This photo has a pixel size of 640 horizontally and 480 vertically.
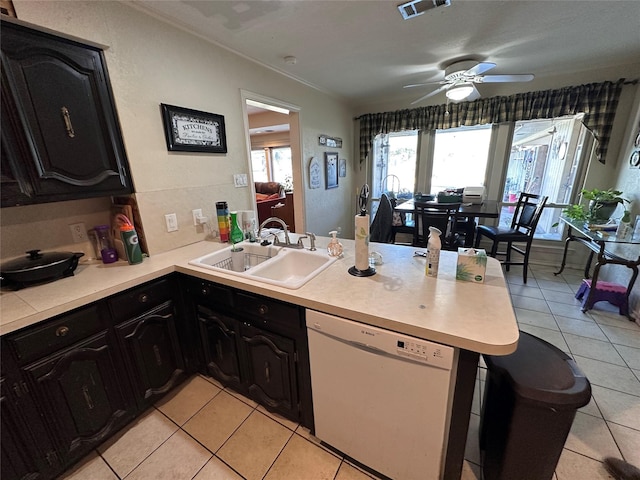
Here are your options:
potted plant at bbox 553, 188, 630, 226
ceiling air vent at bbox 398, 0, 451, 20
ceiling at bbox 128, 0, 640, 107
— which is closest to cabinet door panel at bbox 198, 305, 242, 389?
ceiling at bbox 128, 0, 640, 107

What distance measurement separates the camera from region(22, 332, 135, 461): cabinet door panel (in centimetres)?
111

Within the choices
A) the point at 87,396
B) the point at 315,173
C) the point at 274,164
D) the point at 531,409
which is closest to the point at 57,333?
the point at 87,396

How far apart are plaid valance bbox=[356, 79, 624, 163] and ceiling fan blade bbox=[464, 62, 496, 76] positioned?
1.18m

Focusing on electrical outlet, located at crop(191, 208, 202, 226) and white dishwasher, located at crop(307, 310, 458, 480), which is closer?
white dishwasher, located at crop(307, 310, 458, 480)

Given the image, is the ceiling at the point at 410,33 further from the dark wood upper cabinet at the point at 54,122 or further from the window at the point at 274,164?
the window at the point at 274,164

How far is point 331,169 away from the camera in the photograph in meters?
3.74

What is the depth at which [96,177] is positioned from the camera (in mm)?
1394

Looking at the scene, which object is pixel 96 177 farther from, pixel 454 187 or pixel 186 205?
pixel 454 187

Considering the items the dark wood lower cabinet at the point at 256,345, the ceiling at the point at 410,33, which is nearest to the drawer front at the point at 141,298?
the dark wood lower cabinet at the point at 256,345

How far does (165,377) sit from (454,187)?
4.16 metres

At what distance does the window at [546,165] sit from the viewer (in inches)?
127

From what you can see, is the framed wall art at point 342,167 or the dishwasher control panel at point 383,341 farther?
the framed wall art at point 342,167

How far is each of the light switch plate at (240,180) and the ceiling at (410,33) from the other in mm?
1011

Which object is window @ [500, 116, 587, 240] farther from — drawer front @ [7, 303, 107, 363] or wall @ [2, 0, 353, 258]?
drawer front @ [7, 303, 107, 363]
